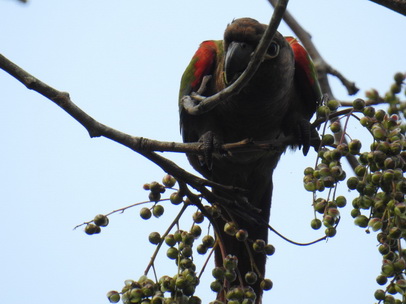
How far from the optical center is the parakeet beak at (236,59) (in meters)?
3.30

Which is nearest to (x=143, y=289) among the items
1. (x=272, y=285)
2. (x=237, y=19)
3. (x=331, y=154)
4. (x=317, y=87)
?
(x=272, y=285)

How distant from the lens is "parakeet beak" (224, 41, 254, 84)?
3303 millimetres

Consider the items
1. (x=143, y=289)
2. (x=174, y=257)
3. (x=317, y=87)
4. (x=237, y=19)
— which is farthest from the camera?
(x=317, y=87)

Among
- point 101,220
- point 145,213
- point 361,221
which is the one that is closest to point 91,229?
point 101,220

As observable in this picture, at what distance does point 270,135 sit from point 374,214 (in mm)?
2072

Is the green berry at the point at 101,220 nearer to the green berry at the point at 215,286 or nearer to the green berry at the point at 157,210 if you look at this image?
the green berry at the point at 157,210

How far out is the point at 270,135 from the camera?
4.09 meters

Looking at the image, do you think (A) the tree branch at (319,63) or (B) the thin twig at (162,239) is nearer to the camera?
(B) the thin twig at (162,239)

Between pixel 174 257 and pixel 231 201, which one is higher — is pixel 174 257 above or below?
below

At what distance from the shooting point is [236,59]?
330cm

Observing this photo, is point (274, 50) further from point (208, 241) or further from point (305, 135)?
point (208, 241)

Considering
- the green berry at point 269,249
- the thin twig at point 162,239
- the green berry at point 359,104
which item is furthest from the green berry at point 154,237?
the green berry at point 359,104

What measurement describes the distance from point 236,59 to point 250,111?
1.98 feet

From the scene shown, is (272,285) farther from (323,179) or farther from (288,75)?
(288,75)
